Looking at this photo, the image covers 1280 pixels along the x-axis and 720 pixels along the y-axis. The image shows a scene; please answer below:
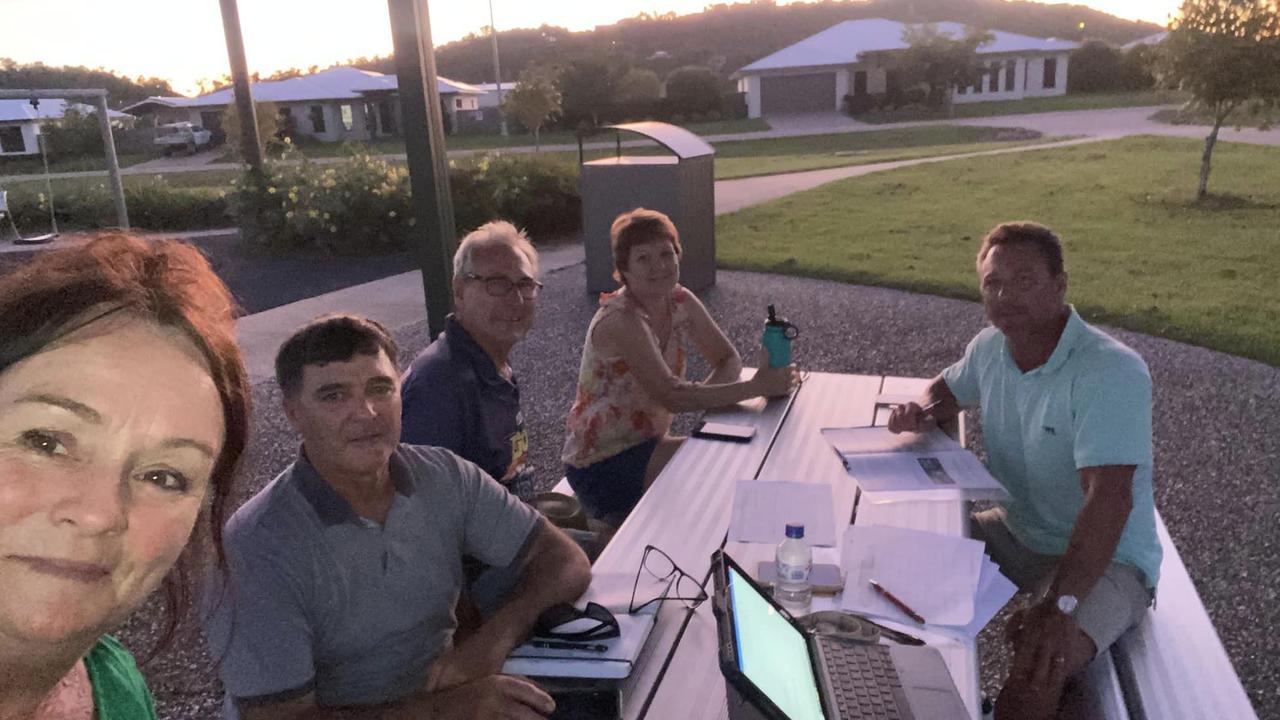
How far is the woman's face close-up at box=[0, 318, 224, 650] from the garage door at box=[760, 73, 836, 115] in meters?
48.1

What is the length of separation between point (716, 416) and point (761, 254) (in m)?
7.56

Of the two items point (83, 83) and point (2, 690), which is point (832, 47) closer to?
point (83, 83)

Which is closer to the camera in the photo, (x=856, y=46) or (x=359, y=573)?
(x=359, y=573)

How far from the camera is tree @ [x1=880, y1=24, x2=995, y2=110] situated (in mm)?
38156

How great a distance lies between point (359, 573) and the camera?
75.7 inches

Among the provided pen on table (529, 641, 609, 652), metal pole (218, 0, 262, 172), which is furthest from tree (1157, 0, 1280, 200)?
pen on table (529, 641, 609, 652)

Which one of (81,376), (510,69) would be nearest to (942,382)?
(81,376)

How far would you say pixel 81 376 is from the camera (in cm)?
93

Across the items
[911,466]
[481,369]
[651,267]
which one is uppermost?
[651,267]

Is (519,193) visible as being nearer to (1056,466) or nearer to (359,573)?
(1056,466)

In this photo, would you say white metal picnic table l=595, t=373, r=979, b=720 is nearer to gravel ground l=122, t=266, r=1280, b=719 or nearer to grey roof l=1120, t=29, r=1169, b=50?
gravel ground l=122, t=266, r=1280, b=719

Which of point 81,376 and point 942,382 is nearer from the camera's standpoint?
point 81,376

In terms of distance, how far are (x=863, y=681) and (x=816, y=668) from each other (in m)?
0.09

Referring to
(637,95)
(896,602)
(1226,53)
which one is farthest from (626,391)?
(637,95)
